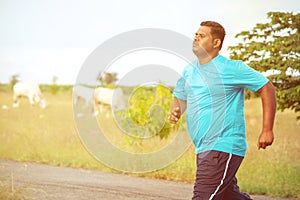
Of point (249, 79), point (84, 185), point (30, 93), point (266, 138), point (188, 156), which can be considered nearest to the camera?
point (266, 138)

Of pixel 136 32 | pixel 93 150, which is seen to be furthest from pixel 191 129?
pixel 93 150

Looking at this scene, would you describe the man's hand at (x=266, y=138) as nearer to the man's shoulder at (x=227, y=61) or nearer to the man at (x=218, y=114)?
the man at (x=218, y=114)

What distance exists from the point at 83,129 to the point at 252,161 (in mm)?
2962

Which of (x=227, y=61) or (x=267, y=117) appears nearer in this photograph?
(x=267, y=117)

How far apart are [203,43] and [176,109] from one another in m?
0.52

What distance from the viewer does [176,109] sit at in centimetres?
411

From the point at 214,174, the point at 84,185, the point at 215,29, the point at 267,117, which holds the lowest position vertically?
A: the point at 84,185

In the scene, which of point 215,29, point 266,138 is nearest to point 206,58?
point 215,29

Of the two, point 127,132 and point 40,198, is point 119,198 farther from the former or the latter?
point 127,132

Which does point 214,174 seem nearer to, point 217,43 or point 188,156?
point 217,43

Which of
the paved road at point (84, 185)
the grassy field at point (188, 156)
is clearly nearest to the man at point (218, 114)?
the paved road at point (84, 185)

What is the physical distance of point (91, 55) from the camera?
634cm

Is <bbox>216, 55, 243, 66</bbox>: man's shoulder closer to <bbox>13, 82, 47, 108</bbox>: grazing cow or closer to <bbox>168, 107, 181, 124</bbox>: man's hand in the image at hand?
<bbox>168, 107, 181, 124</bbox>: man's hand

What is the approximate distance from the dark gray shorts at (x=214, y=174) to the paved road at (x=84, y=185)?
2.56 meters
